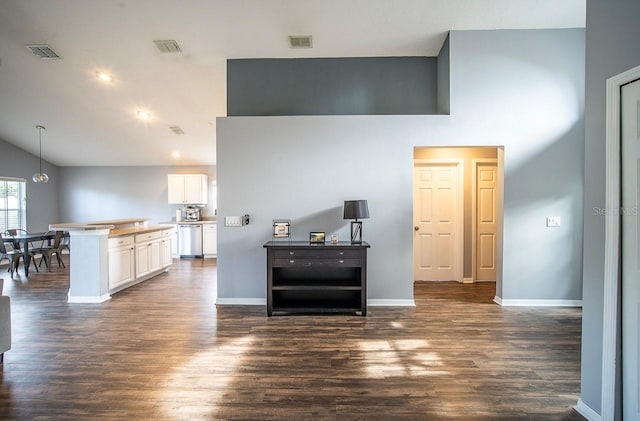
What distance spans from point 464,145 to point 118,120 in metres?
6.37

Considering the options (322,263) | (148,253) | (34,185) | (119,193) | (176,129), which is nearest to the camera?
(322,263)

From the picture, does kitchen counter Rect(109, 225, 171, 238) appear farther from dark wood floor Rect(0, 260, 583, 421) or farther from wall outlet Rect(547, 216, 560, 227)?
wall outlet Rect(547, 216, 560, 227)

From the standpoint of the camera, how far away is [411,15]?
11.9 ft

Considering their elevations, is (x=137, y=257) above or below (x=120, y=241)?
below

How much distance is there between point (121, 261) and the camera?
479 cm

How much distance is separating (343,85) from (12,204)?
8.57m

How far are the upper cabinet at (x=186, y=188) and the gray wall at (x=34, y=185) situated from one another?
3342mm

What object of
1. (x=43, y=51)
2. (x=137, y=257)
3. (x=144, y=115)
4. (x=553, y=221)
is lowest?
(x=137, y=257)

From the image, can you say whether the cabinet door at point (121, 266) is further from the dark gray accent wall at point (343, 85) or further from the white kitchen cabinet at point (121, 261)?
the dark gray accent wall at point (343, 85)

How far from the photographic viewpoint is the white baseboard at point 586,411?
1877mm

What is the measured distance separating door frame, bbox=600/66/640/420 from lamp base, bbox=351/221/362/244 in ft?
7.73

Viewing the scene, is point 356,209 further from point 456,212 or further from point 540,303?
point 540,303

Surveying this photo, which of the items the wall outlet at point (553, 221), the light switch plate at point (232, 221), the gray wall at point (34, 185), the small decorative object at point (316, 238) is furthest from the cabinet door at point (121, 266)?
the wall outlet at point (553, 221)

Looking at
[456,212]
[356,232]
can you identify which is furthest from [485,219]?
[356,232]
